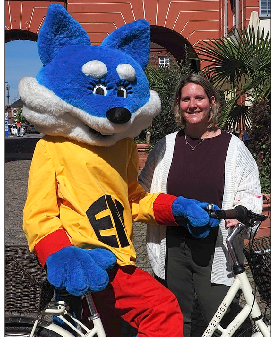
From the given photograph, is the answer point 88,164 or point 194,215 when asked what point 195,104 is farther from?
point 88,164

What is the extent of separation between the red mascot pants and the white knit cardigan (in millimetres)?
451

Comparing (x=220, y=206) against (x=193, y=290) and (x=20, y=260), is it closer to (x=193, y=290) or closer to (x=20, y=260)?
(x=193, y=290)

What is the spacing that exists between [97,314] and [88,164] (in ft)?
2.31

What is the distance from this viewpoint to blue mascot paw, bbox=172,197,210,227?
2662mm

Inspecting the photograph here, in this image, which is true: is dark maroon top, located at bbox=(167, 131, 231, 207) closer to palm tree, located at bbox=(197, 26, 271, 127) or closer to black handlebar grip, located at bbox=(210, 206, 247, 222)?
black handlebar grip, located at bbox=(210, 206, 247, 222)

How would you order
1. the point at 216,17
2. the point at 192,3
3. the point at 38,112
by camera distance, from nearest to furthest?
the point at 38,112 → the point at 216,17 → the point at 192,3

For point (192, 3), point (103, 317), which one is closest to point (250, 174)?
point (103, 317)

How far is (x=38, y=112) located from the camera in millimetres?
2455

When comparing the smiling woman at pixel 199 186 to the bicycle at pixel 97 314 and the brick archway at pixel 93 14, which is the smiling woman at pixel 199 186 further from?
the brick archway at pixel 93 14

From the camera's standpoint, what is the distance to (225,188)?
2.82 m

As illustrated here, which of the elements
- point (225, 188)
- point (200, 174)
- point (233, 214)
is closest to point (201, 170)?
point (200, 174)

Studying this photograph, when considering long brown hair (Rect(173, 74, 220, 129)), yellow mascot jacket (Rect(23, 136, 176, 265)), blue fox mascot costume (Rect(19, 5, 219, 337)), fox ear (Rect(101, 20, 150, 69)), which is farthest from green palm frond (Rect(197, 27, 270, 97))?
yellow mascot jacket (Rect(23, 136, 176, 265))

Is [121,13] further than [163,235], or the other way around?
[121,13]

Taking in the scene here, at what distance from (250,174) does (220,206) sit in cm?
24
